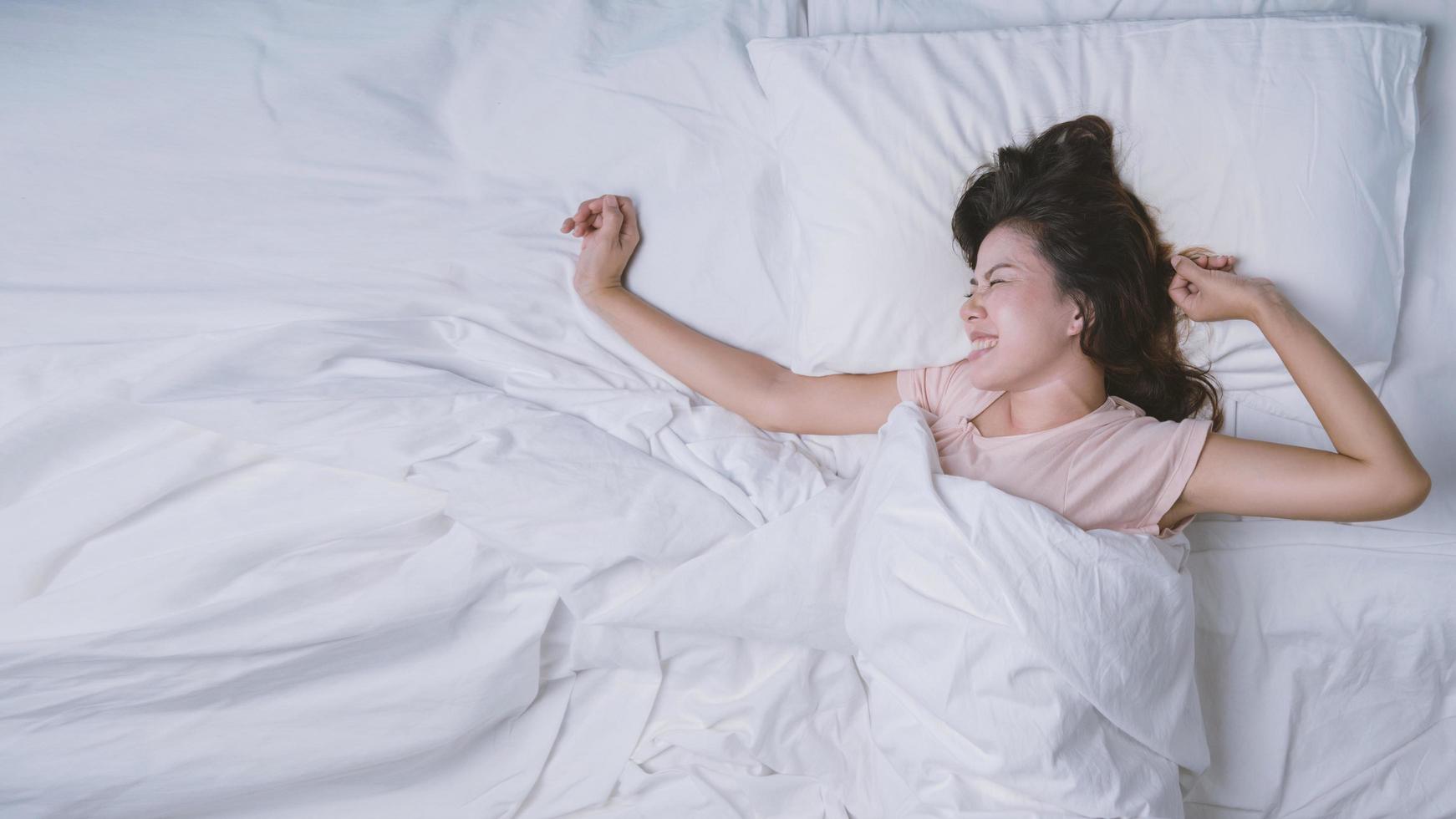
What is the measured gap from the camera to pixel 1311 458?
118 centimetres

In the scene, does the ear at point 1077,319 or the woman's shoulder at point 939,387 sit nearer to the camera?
the ear at point 1077,319

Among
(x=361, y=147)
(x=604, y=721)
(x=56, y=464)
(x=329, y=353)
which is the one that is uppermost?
(x=361, y=147)

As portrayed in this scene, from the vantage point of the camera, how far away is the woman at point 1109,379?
1.18 metres

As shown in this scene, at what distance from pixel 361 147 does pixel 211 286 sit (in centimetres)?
31

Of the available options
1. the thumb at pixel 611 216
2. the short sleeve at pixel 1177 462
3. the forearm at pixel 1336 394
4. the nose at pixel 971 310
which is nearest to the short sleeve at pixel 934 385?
the nose at pixel 971 310

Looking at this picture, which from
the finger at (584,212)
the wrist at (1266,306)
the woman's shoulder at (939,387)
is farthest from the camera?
the finger at (584,212)

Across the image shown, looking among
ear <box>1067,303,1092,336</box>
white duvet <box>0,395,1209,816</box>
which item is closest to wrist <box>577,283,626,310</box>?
white duvet <box>0,395,1209,816</box>

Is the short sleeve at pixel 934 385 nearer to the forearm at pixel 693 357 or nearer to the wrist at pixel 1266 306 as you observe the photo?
the forearm at pixel 693 357

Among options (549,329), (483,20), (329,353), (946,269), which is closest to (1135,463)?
(946,269)

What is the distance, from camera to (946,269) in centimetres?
139

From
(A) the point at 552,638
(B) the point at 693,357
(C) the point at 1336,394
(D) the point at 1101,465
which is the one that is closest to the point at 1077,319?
(D) the point at 1101,465

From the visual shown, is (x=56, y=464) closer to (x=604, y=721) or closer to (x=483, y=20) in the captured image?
(x=604, y=721)

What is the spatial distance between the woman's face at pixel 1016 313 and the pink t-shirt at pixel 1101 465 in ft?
0.31

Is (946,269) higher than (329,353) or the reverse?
higher
